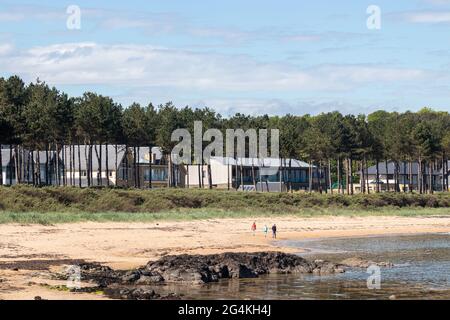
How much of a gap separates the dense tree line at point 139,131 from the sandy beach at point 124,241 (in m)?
29.9

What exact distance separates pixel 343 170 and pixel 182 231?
126 m

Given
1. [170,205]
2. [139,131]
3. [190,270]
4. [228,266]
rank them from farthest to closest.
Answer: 1. [139,131]
2. [170,205]
3. [228,266]
4. [190,270]

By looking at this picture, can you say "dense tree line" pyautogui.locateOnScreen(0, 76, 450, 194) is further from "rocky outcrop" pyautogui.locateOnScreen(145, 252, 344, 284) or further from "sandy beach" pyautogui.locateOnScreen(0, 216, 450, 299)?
"rocky outcrop" pyautogui.locateOnScreen(145, 252, 344, 284)

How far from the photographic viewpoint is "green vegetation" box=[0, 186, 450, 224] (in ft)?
209

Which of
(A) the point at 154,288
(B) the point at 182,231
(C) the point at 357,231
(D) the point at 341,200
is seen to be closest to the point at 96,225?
(B) the point at 182,231

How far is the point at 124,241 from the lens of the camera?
1916 inches

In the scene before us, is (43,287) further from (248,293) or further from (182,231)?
(182,231)

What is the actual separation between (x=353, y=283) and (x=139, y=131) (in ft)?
281

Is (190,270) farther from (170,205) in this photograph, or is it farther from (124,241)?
(170,205)

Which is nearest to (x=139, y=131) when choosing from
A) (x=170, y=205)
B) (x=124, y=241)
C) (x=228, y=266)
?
(x=170, y=205)

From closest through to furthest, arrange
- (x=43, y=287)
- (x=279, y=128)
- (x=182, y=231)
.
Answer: (x=43, y=287), (x=182, y=231), (x=279, y=128)

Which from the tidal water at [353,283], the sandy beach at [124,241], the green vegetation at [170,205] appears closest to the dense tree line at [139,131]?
the green vegetation at [170,205]

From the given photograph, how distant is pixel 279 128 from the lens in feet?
431

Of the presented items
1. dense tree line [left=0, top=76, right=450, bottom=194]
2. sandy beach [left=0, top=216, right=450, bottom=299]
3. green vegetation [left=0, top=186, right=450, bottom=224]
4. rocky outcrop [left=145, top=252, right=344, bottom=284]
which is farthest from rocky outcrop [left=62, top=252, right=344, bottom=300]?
dense tree line [left=0, top=76, right=450, bottom=194]
